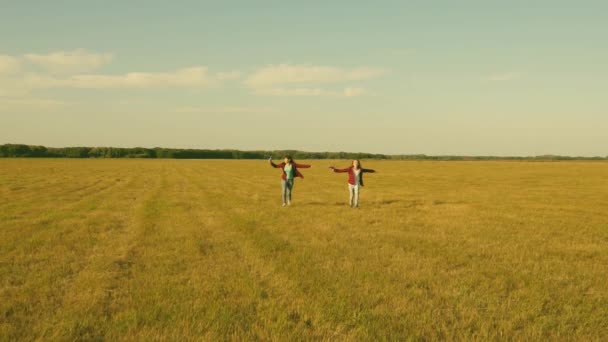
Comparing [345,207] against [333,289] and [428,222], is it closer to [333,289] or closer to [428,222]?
[428,222]

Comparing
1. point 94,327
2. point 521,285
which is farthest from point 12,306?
point 521,285

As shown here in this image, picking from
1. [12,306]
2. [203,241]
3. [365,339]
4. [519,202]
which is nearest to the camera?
[365,339]

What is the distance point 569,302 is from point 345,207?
1427cm

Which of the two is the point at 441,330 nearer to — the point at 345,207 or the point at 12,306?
the point at 12,306

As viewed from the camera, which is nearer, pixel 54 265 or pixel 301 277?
pixel 301 277

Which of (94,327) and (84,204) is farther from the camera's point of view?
(84,204)

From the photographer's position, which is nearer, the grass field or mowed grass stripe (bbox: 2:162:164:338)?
the grass field

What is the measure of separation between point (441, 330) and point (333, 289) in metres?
2.28

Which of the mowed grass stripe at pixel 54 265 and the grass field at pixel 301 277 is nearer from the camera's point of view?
the grass field at pixel 301 277

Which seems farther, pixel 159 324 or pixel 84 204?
pixel 84 204

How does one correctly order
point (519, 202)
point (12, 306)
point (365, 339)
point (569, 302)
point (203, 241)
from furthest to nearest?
1. point (519, 202)
2. point (203, 241)
3. point (569, 302)
4. point (12, 306)
5. point (365, 339)

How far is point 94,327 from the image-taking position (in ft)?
21.2

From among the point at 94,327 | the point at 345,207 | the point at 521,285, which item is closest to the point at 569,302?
the point at 521,285

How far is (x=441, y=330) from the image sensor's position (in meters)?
6.46
